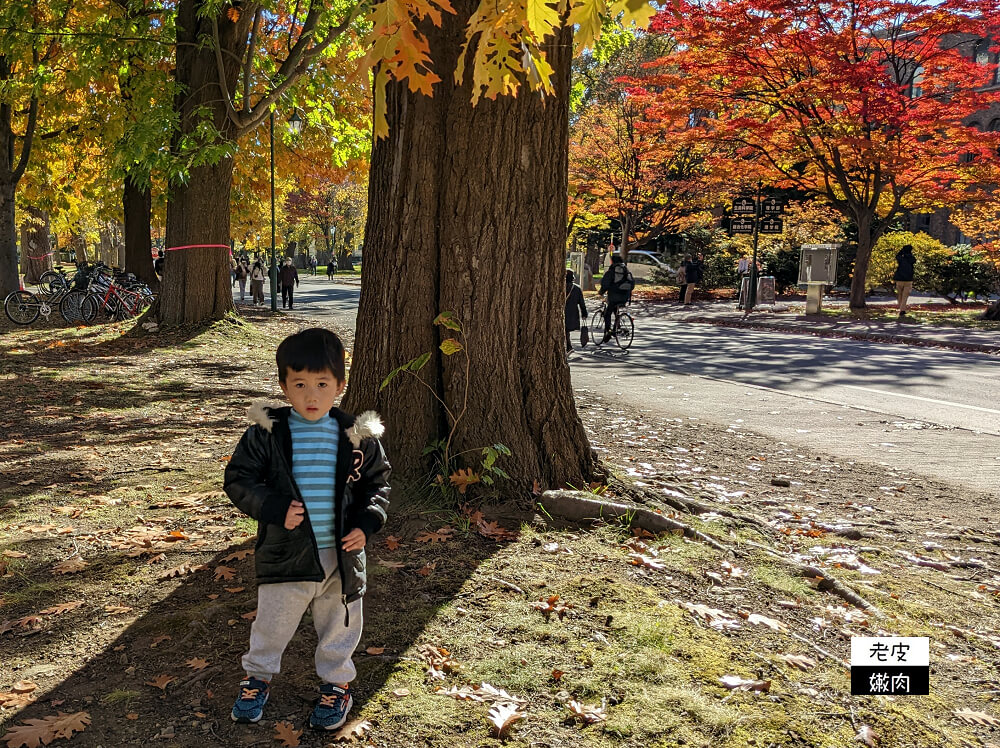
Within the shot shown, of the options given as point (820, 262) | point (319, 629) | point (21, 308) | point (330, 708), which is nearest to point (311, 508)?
point (319, 629)

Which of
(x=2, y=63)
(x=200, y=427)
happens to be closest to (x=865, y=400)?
(x=200, y=427)

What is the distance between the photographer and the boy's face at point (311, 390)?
2568mm

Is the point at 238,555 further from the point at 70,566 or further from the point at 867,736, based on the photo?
the point at 867,736

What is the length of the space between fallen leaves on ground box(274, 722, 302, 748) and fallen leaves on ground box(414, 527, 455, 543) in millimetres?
1578

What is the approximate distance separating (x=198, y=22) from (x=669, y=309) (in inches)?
729

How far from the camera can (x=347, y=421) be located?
8.89 feet

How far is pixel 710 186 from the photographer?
34.6 meters

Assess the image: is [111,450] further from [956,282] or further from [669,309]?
[956,282]

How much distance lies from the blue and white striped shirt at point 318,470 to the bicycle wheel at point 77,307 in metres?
17.8

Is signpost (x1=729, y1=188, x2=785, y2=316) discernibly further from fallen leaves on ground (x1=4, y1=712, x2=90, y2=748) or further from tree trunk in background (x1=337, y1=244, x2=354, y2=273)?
tree trunk in background (x1=337, y1=244, x2=354, y2=273)

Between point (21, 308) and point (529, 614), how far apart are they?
58.1 feet

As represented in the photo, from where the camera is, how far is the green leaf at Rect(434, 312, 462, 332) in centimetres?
446

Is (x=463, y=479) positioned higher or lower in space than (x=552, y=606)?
higher

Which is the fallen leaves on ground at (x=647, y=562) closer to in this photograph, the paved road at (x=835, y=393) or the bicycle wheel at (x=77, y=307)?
the paved road at (x=835, y=393)
